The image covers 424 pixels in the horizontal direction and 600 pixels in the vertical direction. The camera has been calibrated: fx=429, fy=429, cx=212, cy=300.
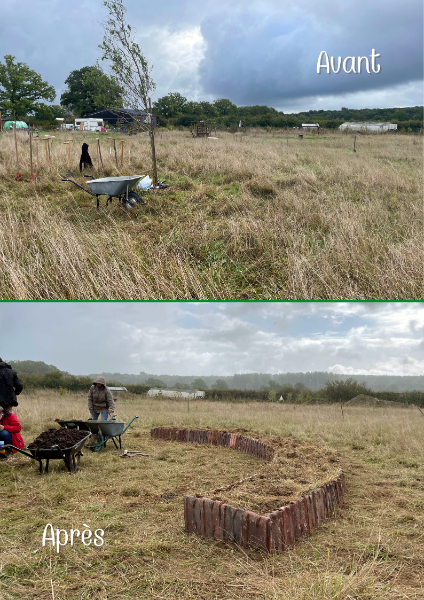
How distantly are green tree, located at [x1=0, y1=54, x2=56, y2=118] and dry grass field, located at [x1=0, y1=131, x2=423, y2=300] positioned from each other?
128ft

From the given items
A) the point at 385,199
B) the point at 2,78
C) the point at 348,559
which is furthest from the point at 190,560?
the point at 2,78

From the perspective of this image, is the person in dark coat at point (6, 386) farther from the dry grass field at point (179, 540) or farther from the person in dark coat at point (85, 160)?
the person in dark coat at point (85, 160)

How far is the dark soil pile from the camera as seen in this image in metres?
3.80

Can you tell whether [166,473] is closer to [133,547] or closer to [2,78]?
[133,547]

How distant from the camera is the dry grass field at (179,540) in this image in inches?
109

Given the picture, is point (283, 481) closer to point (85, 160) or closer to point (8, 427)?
point (8, 427)

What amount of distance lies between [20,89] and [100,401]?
5036 cm

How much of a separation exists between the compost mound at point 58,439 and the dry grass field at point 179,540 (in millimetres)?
386

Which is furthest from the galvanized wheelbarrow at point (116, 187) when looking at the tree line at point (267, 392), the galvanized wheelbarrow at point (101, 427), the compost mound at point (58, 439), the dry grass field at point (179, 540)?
the tree line at point (267, 392)

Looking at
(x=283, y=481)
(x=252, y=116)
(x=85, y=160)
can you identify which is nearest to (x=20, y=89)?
(x=252, y=116)

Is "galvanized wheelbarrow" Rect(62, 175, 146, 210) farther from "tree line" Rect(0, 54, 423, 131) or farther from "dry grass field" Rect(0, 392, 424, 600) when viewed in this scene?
"tree line" Rect(0, 54, 423, 131)

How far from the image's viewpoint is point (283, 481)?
174 inches

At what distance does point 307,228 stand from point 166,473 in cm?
513

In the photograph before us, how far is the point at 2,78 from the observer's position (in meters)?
44.0
